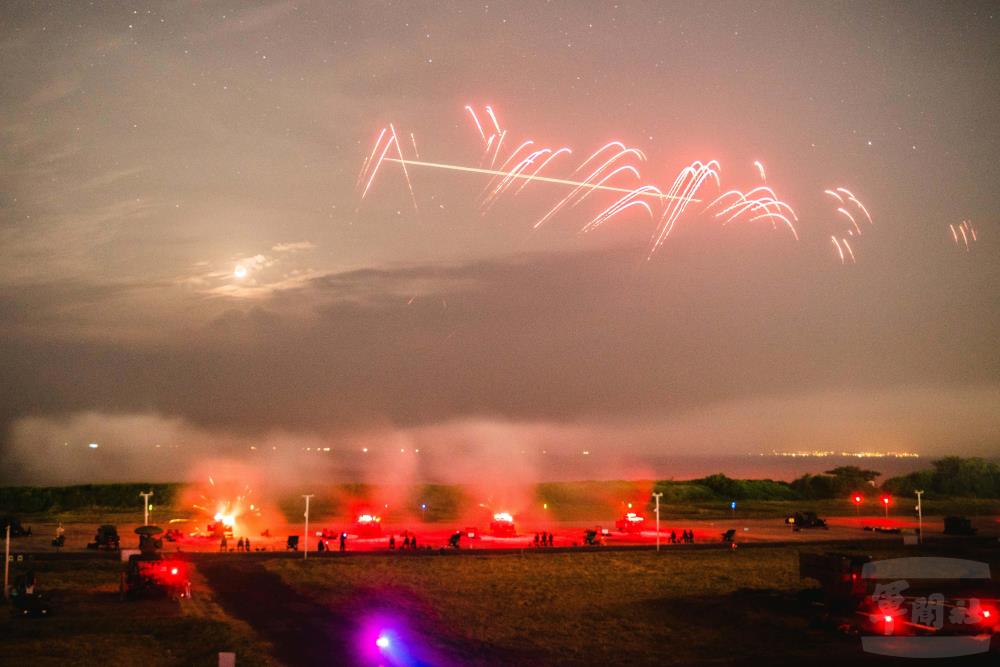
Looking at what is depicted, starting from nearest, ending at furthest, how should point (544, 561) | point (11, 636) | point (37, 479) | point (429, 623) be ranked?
point (11, 636)
point (429, 623)
point (544, 561)
point (37, 479)

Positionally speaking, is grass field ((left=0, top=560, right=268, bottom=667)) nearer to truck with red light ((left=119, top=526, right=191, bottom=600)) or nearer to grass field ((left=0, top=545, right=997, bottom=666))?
grass field ((left=0, top=545, right=997, bottom=666))

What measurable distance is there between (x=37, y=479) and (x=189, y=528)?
118m

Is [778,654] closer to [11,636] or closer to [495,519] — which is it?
[11,636]

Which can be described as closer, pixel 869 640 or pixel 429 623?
pixel 869 640

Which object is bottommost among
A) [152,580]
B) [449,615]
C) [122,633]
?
[449,615]

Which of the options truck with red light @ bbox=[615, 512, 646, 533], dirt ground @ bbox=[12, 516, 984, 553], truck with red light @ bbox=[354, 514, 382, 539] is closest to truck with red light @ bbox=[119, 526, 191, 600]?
dirt ground @ bbox=[12, 516, 984, 553]

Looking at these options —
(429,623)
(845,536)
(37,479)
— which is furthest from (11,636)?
(37,479)

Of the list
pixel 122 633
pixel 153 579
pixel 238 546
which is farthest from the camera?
pixel 238 546

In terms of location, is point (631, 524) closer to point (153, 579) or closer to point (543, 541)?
point (543, 541)

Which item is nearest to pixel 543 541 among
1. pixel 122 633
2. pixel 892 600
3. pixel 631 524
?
pixel 631 524

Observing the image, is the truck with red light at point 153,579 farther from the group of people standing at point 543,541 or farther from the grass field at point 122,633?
the group of people standing at point 543,541

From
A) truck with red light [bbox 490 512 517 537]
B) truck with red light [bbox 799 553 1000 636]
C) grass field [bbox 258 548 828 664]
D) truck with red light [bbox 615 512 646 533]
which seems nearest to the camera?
grass field [bbox 258 548 828 664]

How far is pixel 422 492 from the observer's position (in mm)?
110688

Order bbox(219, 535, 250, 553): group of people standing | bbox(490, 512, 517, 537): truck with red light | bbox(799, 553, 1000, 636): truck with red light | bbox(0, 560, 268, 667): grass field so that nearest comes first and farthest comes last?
bbox(0, 560, 268, 667): grass field < bbox(799, 553, 1000, 636): truck with red light < bbox(219, 535, 250, 553): group of people standing < bbox(490, 512, 517, 537): truck with red light
